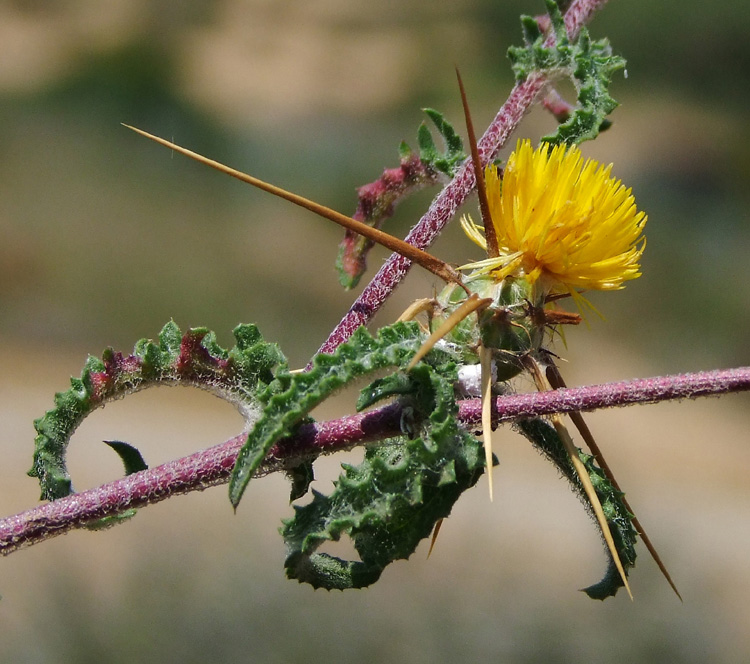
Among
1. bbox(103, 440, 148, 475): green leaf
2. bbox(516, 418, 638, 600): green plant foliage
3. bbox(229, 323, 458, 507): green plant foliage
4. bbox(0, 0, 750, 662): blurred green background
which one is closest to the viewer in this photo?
bbox(229, 323, 458, 507): green plant foliage

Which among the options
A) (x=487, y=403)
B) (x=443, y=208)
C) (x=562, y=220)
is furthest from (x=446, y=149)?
(x=487, y=403)

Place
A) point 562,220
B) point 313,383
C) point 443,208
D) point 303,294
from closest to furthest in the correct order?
point 313,383
point 562,220
point 443,208
point 303,294

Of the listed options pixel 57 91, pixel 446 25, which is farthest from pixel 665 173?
pixel 57 91

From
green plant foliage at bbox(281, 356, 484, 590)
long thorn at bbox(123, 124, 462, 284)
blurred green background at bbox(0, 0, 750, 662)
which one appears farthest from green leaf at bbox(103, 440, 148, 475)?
blurred green background at bbox(0, 0, 750, 662)

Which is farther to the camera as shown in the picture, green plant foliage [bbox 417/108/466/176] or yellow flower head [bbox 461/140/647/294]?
green plant foliage [bbox 417/108/466/176]

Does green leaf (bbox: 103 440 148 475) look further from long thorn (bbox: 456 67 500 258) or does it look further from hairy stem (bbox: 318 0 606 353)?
long thorn (bbox: 456 67 500 258)

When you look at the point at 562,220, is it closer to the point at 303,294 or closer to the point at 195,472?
the point at 195,472
